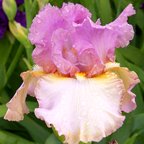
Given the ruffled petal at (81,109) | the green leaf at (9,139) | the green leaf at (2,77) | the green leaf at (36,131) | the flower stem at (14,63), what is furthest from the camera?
the flower stem at (14,63)

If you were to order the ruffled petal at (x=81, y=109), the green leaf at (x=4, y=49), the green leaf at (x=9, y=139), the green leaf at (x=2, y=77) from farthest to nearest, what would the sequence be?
the green leaf at (x=4, y=49) → the green leaf at (x=2, y=77) → the green leaf at (x=9, y=139) → the ruffled petal at (x=81, y=109)

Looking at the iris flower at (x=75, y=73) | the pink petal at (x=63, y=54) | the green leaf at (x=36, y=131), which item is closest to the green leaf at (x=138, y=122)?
the green leaf at (x=36, y=131)

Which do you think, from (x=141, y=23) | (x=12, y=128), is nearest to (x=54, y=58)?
(x=12, y=128)

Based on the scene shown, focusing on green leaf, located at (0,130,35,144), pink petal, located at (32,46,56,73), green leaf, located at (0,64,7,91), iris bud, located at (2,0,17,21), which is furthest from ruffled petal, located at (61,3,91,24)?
green leaf, located at (0,64,7,91)

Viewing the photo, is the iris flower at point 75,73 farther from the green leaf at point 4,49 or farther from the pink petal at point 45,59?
the green leaf at point 4,49

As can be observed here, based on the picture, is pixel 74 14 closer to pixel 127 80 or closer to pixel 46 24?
pixel 46 24

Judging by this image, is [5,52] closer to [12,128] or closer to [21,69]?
[21,69]

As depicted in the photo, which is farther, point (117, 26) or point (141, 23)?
point (141, 23)
